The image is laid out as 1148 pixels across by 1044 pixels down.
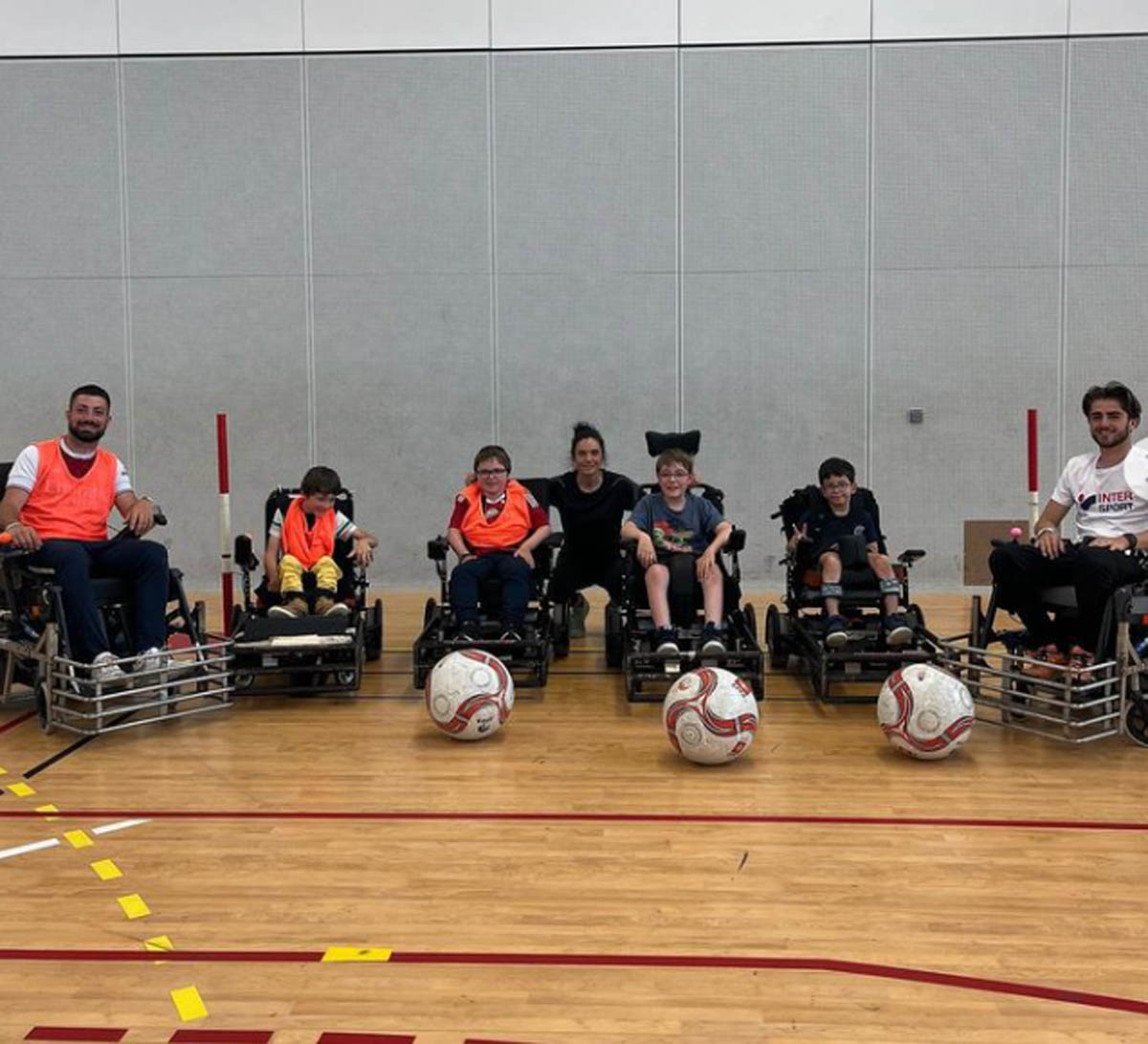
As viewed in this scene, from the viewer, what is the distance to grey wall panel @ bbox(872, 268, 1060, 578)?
847 centimetres

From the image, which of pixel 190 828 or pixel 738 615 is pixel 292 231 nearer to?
pixel 738 615

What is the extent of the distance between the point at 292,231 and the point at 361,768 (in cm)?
555

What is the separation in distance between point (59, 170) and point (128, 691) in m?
5.72

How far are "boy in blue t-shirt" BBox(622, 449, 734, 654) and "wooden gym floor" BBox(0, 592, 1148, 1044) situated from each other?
0.76 meters

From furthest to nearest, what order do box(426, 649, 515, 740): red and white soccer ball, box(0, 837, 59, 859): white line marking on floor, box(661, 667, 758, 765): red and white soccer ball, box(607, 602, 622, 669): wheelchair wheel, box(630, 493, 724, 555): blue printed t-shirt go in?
box(607, 602, 622, 669): wheelchair wheel, box(630, 493, 724, 555): blue printed t-shirt, box(426, 649, 515, 740): red and white soccer ball, box(661, 667, 758, 765): red and white soccer ball, box(0, 837, 59, 859): white line marking on floor

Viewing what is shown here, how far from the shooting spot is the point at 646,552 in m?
5.29

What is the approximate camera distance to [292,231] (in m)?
8.62

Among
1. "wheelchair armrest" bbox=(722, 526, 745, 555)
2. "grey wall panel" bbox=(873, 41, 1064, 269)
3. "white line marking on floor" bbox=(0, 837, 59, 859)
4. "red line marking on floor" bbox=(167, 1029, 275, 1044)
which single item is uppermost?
"grey wall panel" bbox=(873, 41, 1064, 269)

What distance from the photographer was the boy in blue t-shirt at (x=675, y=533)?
207 inches

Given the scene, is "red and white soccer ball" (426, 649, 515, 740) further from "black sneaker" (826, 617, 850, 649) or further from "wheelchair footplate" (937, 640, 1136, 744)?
"wheelchair footplate" (937, 640, 1136, 744)

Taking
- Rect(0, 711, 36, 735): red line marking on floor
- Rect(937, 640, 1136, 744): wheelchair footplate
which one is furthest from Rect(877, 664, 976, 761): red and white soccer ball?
Rect(0, 711, 36, 735): red line marking on floor

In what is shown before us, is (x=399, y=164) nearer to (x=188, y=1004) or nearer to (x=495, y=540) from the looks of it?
(x=495, y=540)

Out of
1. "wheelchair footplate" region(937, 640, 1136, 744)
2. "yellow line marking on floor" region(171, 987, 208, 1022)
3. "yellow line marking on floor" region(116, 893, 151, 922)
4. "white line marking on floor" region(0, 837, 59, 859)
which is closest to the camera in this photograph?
"yellow line marking on floor" region(171, 987, 208, 1022)

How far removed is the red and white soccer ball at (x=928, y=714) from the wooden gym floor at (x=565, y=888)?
10cm
